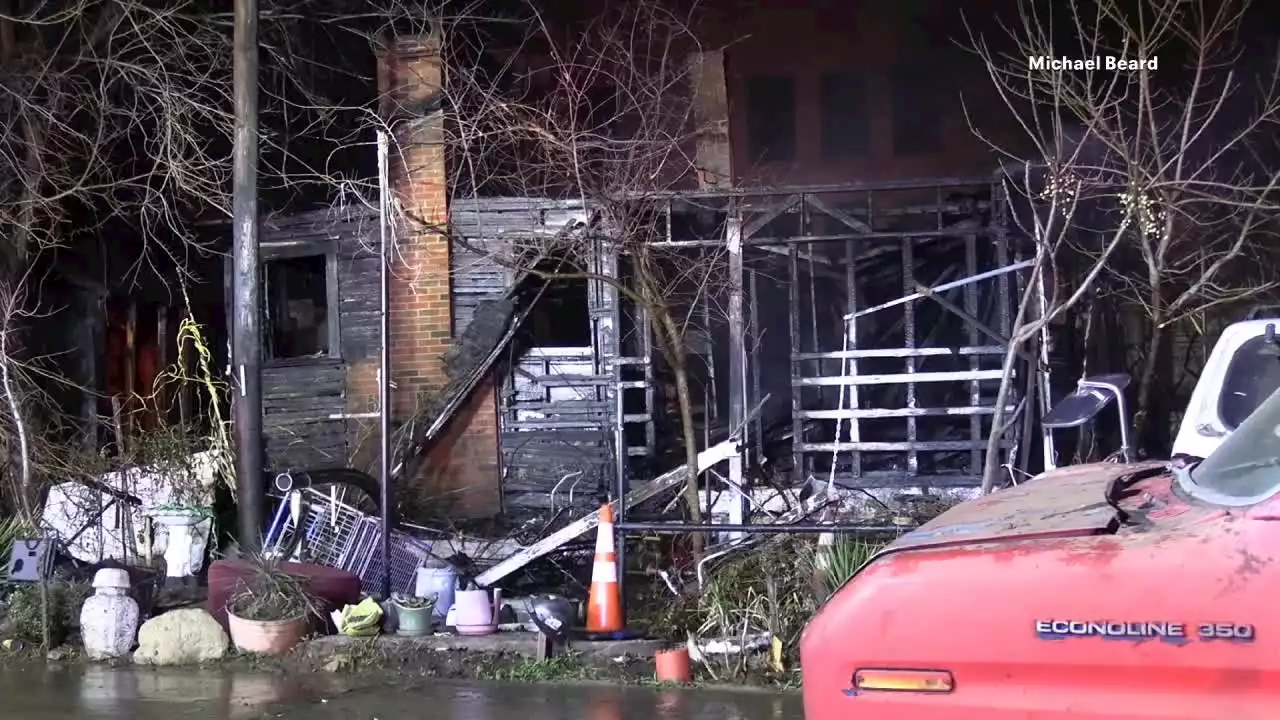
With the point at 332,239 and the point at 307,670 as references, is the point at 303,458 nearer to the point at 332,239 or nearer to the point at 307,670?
the point at 332,239

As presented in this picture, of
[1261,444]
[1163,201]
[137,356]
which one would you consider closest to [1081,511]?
[1261,444]

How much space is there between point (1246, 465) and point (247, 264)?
7568 mm

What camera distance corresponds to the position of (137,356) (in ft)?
48.0

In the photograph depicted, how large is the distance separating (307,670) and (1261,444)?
19.5ft

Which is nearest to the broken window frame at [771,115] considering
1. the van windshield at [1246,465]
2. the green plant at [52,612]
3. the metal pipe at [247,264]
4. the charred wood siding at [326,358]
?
the charred wood siding at [326,358]

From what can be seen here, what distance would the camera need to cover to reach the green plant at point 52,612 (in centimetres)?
802

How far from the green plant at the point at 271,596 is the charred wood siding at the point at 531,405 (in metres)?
3.96

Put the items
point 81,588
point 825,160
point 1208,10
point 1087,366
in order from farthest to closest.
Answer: point 825,160
point 1208,10
point 1087,366
point 81,588

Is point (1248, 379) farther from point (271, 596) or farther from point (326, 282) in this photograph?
point (326, 282)

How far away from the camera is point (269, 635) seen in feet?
24.7

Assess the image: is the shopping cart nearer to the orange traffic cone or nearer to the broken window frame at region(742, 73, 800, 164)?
the orange traffic cone

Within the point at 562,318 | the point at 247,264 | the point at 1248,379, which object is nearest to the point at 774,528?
the point at 1248,379

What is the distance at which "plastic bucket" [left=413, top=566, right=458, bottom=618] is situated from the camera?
8016mm

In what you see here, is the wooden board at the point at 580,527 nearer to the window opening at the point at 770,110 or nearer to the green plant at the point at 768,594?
the green plant at the point at 768,594
